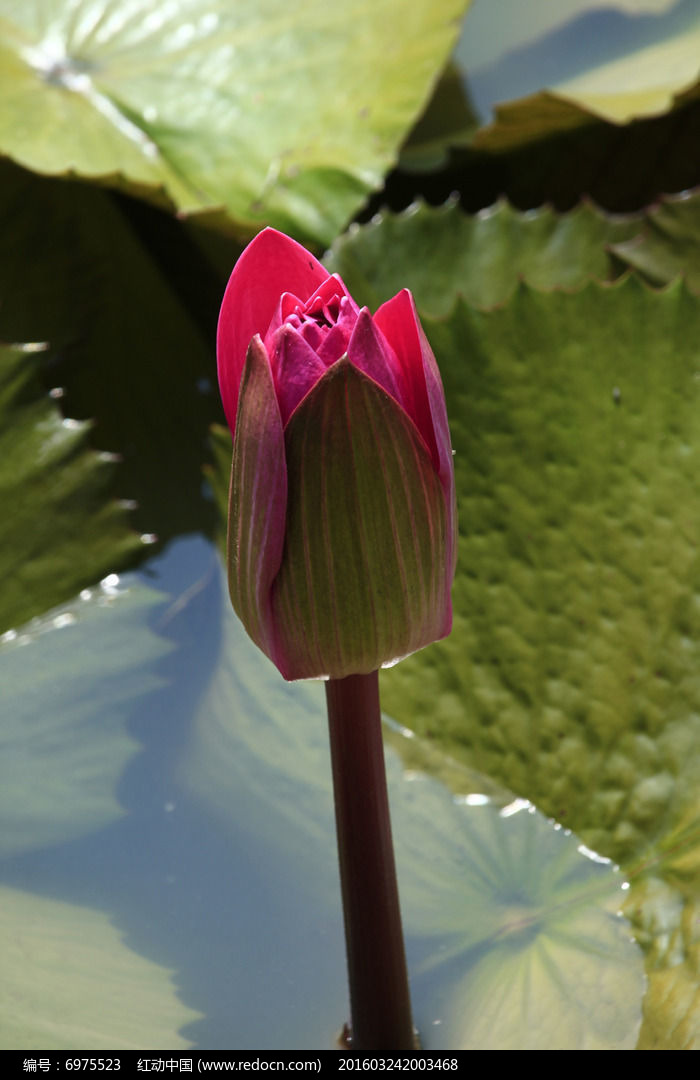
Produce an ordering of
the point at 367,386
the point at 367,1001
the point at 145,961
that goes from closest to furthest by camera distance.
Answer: the point at 367,386 < the point at 367,1001 < the point at 145,961

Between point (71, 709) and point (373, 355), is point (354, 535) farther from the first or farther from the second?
point (71, 709)

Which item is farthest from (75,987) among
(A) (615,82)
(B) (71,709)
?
(A) (615,82)

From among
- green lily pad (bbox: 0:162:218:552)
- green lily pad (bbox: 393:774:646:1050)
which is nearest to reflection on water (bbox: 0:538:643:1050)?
green lily pad (bbox: 393:774:646:1050)

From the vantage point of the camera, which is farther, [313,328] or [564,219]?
[564,219]

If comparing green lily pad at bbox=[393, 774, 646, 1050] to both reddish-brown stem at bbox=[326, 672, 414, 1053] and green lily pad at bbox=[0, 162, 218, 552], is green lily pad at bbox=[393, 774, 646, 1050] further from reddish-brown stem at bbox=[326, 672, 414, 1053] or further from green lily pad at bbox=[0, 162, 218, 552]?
green lily pad at bbox=[0, 162, 218, 552]

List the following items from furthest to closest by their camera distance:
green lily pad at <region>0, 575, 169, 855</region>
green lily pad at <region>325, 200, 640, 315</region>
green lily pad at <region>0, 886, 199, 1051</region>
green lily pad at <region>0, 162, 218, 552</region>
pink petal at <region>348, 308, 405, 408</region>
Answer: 1. green lily pad at <region>0, 162, 218, 552</region>
2. green lily pad at <region>325, 200, 640, 315</region>
3. green lily pad at <region>0, 575, 169, 855</region>
4. green lily pad at <region>0, 886, 199, 1051</region>
5. pink petal at <region>348, 308, 405, 408</region>

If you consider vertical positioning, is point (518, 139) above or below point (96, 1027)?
above

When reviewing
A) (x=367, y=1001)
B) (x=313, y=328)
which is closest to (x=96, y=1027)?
(x=367, y=1001)

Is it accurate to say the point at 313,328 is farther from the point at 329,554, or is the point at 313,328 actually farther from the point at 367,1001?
the point at 367,1001
